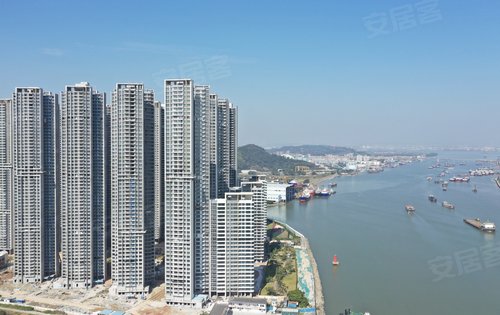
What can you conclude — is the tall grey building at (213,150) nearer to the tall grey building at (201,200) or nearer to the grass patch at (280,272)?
the tall grey building at (201,200)

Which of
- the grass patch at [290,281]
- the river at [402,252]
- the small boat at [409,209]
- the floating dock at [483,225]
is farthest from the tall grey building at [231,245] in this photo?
the small boat at [409,209]

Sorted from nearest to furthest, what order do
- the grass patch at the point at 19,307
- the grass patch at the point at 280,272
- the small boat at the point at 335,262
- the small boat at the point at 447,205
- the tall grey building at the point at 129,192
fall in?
the grass patch at the point at 19,307 < the tall grey building at the point at 129,192 < the grass patch at the point at 280,272 < the small boat at the point at 335,262 < the small boat at the point at 447,205

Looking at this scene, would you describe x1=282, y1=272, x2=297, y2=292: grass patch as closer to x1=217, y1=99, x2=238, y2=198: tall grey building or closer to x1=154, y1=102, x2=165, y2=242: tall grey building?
x1=217, y1=99, x2=238, y2=198: tall grey building

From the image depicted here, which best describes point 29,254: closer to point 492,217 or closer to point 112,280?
point 112,280

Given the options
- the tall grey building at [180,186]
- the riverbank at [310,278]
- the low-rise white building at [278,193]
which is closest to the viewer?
the tall grey building at [180,186]

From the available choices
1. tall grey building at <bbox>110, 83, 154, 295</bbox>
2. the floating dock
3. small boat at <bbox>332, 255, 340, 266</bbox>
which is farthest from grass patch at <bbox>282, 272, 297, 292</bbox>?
the floating dock

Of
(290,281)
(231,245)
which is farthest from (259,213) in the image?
(231,245)

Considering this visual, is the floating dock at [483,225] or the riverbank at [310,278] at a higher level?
the floating dock at [483,225]
